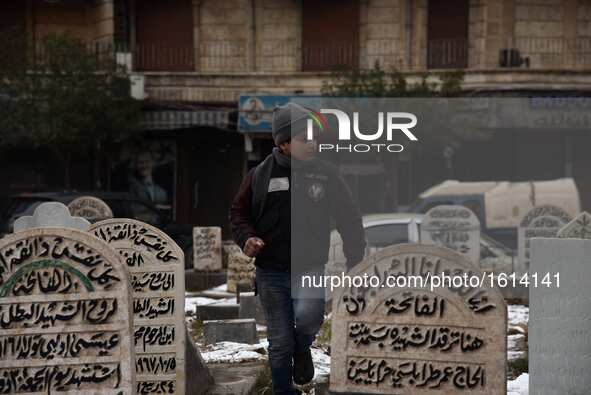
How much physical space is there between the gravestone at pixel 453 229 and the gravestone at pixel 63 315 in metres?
8.68

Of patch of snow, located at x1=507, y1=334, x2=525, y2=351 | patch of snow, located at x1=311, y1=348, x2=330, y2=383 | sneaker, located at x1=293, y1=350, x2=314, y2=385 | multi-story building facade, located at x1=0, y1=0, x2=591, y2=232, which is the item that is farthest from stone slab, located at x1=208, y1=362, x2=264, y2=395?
multi-story building facade, located at x1=0, y1=0, x2=591, y2=232

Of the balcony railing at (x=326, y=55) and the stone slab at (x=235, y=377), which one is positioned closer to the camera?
the stone slab at (x=235, y=377)

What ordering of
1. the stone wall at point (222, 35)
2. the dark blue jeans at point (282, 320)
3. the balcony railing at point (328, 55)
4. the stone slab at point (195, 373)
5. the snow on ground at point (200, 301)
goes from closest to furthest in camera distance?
the dark blue jeans at point (282, 320) → the stone slab at point (195, 373) → the snow on ground at point (200, 301) → the balcony railing at point (328, 55) → the stone wall at point (222, 35)

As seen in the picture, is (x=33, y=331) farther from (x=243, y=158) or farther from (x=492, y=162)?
(x=243, y=158)

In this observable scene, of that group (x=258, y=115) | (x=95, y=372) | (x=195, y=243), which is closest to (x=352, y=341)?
(x=95, y=372)

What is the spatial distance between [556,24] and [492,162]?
5.31 m

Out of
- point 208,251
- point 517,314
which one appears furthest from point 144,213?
point 517,314

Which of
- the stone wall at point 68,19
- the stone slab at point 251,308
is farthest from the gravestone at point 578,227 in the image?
the stone wall at point 68,19

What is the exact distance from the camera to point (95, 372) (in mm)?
5473

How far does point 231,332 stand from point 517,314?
11.8 ft

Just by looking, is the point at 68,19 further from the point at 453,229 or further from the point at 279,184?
the point at 279,184

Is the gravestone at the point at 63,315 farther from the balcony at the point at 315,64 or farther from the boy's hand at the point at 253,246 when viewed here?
the balcony at the point at 315,64

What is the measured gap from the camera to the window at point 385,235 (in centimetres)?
1355

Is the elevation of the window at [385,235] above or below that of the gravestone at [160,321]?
below
